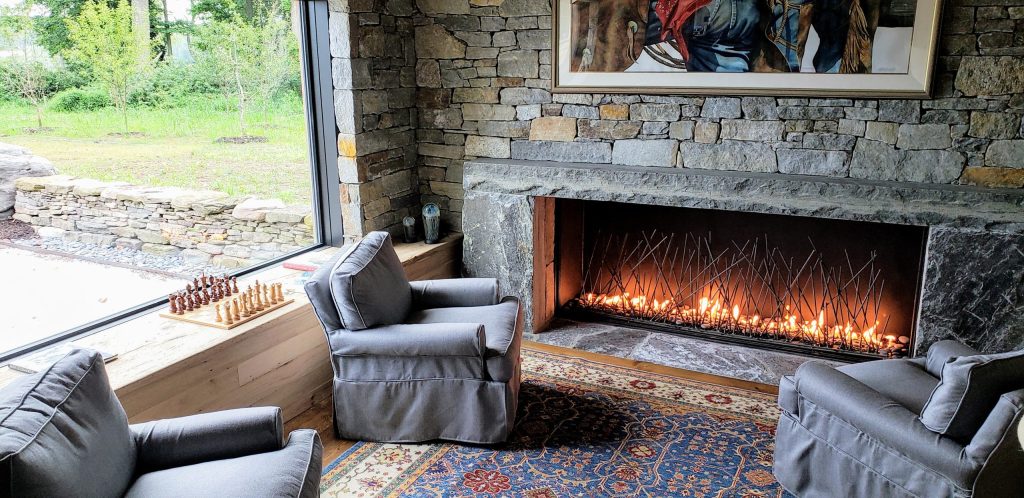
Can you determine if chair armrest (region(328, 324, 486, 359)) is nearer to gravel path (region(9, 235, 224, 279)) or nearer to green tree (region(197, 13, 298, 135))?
gravel path (region(9, 235, 224, 279))

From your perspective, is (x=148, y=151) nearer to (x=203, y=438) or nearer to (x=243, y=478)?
(x=203, y=438)

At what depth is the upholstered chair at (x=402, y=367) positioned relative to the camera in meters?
3.29

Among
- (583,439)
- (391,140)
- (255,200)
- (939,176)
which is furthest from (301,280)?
(939,176)

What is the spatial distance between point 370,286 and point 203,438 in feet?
3.65

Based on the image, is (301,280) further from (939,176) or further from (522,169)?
(939,176)

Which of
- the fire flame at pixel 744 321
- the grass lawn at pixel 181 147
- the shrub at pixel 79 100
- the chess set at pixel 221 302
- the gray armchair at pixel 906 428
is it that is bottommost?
the fire flame at pixel 744 321

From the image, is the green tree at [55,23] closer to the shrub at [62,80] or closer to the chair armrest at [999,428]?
the shrub at [62,80]

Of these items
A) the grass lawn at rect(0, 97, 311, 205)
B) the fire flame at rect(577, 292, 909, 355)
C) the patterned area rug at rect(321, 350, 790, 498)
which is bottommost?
the patterned area rug at rect(321, 350, 790, 498)

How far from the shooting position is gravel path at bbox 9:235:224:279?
3299mm

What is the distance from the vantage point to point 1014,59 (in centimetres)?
352

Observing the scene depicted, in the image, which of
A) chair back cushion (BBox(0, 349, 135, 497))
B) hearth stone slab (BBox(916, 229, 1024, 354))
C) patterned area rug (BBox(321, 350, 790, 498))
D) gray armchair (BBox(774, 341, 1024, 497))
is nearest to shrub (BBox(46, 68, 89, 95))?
chair back cushion (BBox(0, 349, 135, 497))

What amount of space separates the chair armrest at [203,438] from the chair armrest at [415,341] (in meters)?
0.83

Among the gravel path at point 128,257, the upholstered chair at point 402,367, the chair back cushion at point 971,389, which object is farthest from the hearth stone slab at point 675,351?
the gravel path at point 128,257

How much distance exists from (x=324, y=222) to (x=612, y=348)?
6.38ft
